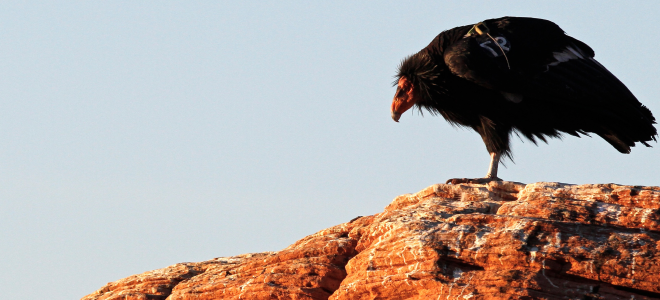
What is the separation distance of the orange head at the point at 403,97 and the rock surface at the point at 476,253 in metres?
1.90

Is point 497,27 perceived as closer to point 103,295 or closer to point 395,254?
point 395,254

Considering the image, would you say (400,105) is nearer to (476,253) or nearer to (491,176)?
(491,176)

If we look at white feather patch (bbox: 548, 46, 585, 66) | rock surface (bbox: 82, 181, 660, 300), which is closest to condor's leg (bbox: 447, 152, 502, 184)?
rock surface (bbox: 82, 181, 660, 300)

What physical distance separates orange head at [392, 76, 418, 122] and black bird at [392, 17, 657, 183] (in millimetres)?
81

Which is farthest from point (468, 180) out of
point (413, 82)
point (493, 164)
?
point (413, 82)

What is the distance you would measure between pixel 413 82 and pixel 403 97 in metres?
0.28

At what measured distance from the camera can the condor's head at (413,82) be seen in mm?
10211

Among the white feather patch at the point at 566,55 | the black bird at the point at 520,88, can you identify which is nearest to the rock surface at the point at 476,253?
the black bird at the point at 520,88

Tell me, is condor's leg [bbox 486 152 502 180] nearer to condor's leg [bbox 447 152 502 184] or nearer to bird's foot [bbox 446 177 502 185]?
condor's leg [bbox 447 152 502 184]

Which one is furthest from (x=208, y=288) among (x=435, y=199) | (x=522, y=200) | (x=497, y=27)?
(x=497, y=27)

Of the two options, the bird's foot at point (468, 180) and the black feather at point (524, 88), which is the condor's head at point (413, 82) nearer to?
the black feather at point (524, 88)

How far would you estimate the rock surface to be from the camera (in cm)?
668

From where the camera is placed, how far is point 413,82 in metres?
10.5

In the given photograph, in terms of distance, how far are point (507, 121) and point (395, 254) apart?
3343 millimetres
